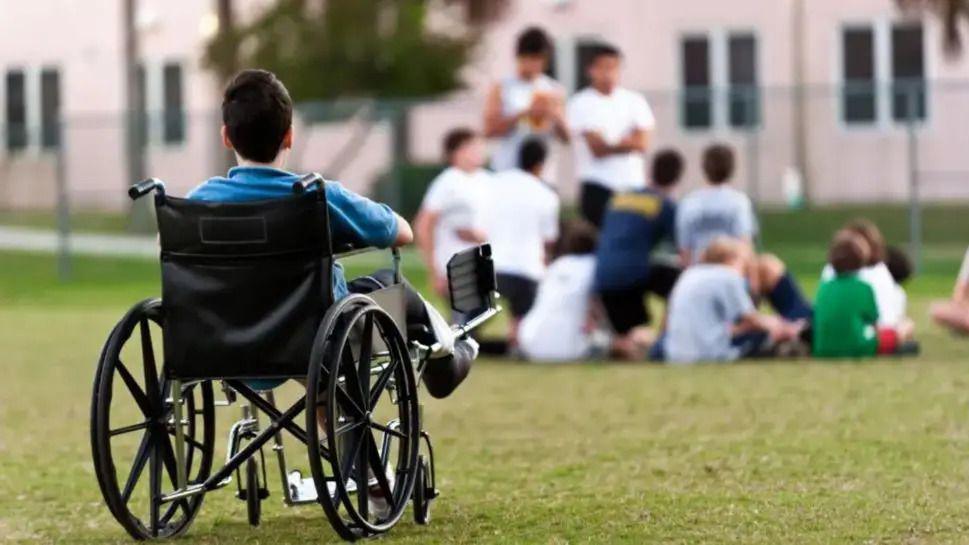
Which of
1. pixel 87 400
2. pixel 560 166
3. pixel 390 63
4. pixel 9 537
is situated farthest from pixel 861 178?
pixel 9 537

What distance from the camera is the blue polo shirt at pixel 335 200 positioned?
274 inches

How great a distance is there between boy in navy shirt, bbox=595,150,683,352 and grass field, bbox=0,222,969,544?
0.70 meters

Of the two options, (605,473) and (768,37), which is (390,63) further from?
(605,473)

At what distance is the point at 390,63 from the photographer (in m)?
35.5

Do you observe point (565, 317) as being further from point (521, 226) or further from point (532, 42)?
point (532, 42)

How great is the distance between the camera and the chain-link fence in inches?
959

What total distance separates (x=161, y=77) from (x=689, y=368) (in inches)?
1221

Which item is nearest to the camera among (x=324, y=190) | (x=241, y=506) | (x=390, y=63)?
(x=324, y=190)

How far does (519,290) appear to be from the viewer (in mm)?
15281

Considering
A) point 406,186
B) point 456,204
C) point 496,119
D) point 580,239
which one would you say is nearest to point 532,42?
point 496,119

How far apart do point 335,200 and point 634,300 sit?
26.8 ft

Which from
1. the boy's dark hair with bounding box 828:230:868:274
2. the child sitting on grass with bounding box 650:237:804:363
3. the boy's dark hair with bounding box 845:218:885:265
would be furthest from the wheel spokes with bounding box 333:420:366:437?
the boy's dark hair with bounding box 845:218:885:265

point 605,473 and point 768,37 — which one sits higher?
point 768,37

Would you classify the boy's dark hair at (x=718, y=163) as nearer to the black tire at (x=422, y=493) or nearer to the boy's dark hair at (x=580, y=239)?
the boy's dark hair at (x=580, y=239)
